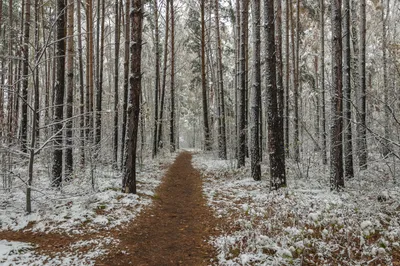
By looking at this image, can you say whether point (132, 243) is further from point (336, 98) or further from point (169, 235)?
point (336, 98)

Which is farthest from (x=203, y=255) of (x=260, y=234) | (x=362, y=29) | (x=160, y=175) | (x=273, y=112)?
(x=362, y=29)

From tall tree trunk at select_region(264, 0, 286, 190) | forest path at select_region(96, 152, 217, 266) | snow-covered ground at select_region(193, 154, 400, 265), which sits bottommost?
forest path at select_region(96, 152, 217, 266)

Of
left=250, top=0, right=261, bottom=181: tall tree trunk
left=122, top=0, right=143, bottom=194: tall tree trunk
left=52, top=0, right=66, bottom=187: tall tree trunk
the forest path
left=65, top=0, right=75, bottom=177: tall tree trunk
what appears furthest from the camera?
left=250, top=0, right=261, bottom=181: tall tree trunk

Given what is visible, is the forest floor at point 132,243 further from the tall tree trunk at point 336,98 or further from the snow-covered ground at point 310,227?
the tall tree trunk at point 336,98

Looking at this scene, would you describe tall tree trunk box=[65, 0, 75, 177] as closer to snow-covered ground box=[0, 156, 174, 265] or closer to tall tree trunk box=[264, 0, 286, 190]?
snow-covered ground box=[0, 156, 174, 265]

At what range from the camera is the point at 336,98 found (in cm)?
693

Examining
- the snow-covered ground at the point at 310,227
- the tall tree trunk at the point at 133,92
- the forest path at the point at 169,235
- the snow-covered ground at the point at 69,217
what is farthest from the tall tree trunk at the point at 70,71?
the snow-covered ground at the point at 310,227

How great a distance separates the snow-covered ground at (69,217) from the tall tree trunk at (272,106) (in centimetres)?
358

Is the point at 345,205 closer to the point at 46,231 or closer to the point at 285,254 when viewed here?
the point at 285,254

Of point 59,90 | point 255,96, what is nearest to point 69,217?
point 59,90

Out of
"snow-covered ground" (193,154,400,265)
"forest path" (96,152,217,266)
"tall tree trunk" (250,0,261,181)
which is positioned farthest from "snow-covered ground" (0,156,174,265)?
"tall tree trunk" (250,0,261,181)

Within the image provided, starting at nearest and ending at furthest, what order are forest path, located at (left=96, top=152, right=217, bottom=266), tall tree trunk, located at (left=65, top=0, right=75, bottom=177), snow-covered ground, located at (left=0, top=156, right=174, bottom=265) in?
snow-covered ground, located at (left=0, top=156, right=174, bottom=265)
forest path, located at (left=96, top=152, right=217, bottom=266)
tall tree trunk, located at (left=65, top=0, right=75, bottom=177)

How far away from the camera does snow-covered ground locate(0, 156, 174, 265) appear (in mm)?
4012

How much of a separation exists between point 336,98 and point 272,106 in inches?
63.5
